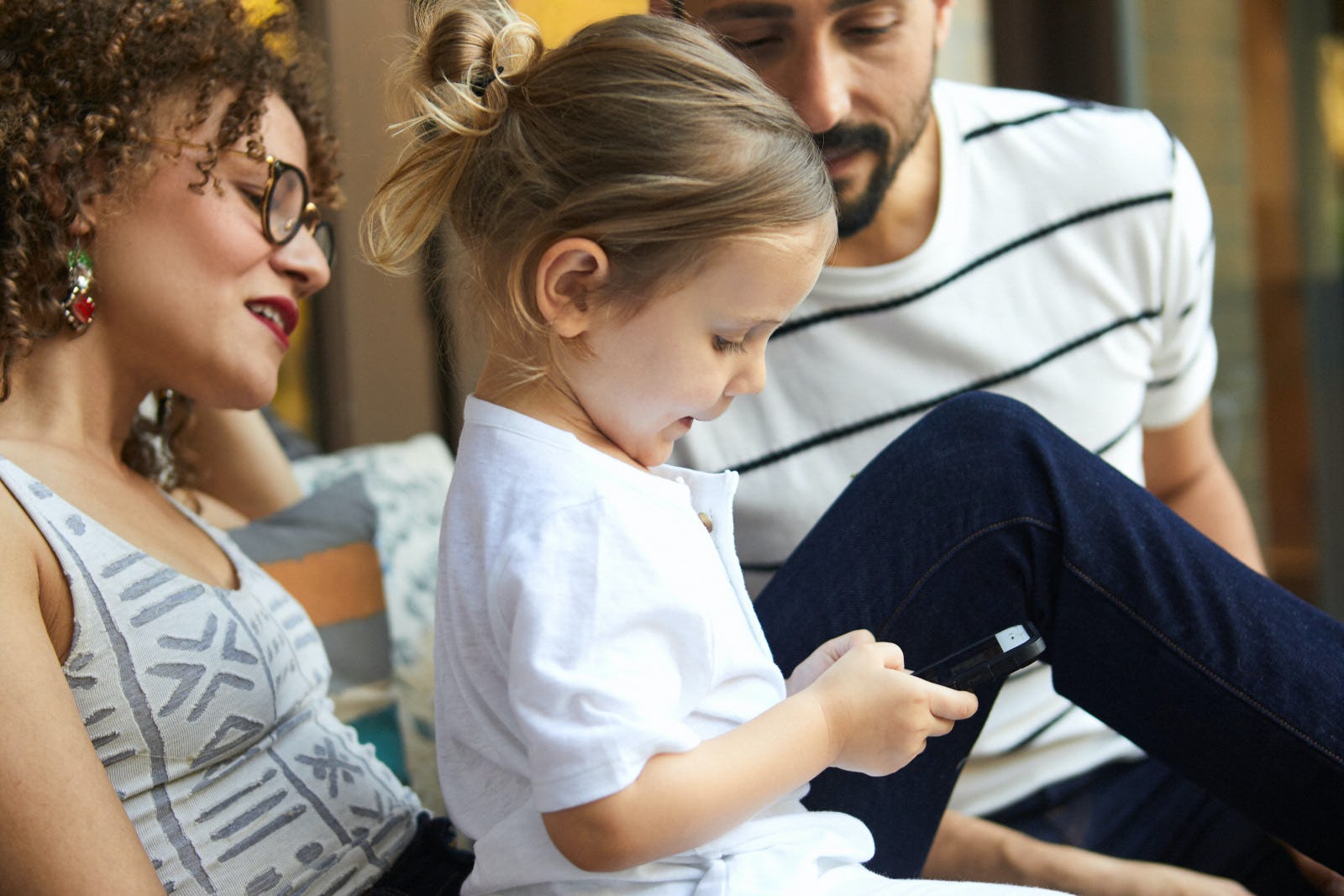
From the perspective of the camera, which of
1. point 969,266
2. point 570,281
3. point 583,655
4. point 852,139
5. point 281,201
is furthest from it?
point 969,266

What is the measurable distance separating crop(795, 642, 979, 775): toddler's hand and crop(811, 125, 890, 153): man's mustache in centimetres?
64

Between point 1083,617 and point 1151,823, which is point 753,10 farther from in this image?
point 1151,823

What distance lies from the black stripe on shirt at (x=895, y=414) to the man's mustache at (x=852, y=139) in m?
0.28

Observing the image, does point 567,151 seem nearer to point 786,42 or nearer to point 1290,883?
point 786,42

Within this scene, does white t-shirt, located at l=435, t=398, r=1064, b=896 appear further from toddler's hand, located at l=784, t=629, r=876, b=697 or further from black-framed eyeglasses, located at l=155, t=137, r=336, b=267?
black-framed eyeglasses, located at l=155, t=137, r=336, b=267

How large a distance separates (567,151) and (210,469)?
3.17ft

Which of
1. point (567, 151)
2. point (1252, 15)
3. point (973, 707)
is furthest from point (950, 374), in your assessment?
point (1252, 15)

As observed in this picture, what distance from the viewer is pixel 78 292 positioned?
100 centimetres

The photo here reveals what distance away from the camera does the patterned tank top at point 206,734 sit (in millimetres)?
905

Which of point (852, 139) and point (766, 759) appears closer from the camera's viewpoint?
point (766, 759)

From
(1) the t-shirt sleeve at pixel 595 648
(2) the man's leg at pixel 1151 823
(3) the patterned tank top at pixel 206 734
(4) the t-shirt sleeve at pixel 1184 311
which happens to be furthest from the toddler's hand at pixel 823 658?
(4) the t-shirt sleeve at pixel 1184 311

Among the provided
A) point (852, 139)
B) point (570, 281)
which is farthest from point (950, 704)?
point (852, 139)

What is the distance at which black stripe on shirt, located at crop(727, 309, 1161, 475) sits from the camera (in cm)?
134

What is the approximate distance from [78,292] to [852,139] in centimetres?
76
